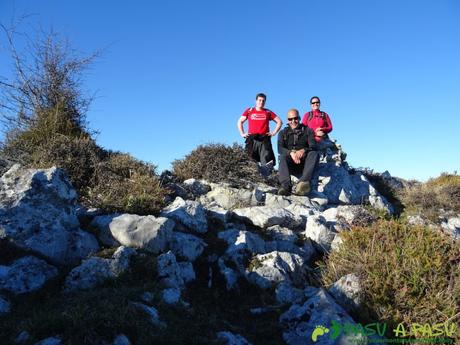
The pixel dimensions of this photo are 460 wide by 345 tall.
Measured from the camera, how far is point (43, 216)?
589cm

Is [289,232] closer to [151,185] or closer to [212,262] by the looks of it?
[212,262]

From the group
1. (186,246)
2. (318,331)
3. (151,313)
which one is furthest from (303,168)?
(151,313)

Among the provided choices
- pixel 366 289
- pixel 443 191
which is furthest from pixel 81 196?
pixel 443 191

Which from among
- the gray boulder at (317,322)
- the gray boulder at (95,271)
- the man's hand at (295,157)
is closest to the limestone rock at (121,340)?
the gray boulder at (95,271)

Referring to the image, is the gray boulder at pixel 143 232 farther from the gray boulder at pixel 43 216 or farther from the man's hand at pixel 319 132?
the man's hand at pixel 319 132

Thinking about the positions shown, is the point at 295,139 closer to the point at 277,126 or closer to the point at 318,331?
the point at 277,126

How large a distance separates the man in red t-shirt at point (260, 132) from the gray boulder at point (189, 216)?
508 cm

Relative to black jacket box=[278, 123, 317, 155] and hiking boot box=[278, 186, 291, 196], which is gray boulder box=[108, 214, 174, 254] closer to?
hiking boot box=[278, 186, 291, 196]

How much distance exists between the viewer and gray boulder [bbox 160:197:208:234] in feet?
23.6

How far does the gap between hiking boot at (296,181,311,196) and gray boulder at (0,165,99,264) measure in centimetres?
585

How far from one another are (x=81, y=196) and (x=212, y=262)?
327cm

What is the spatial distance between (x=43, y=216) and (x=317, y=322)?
4.05 meters

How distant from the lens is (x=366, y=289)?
17.6 ft

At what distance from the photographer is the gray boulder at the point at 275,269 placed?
6.11m
